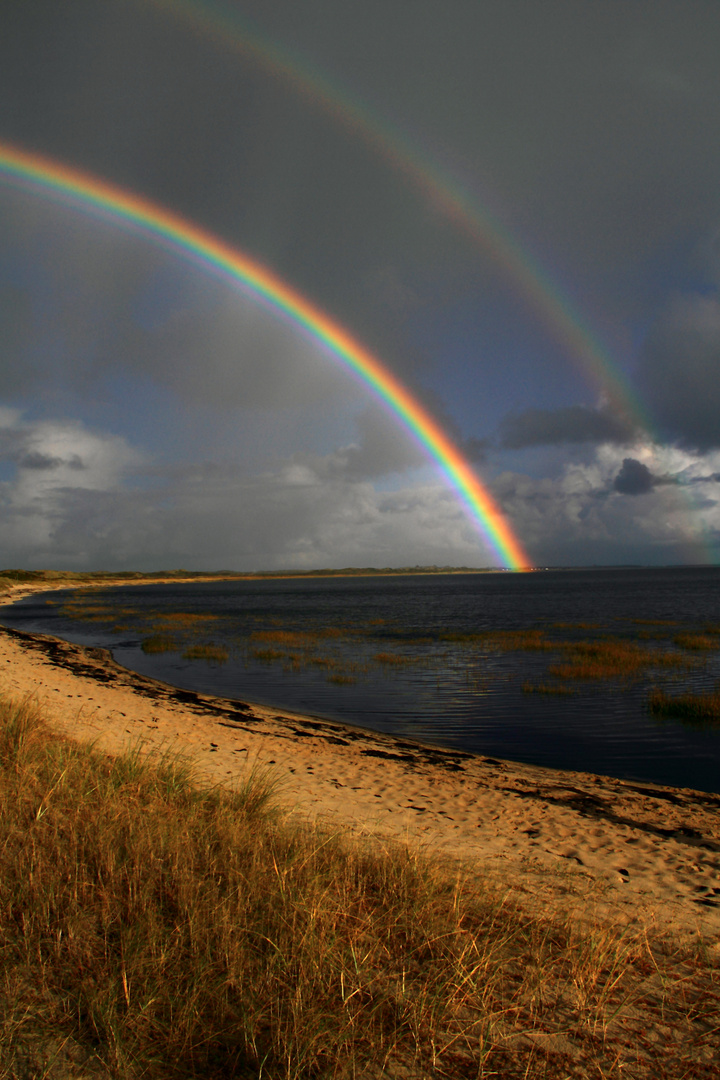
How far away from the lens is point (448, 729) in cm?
1872

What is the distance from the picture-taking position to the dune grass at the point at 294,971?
3625 millimetres

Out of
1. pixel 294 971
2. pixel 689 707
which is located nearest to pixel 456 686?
pixel 689 707

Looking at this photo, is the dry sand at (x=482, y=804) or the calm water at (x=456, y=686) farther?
the calm water at (x=456, y=686)

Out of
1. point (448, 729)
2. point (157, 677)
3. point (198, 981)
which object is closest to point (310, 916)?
point (198, 981)

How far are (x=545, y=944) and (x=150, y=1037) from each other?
3.17 meters

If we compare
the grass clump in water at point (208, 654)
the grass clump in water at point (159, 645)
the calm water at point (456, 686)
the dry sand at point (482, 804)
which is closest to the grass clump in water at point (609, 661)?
A: the calm water at point (456, 686)

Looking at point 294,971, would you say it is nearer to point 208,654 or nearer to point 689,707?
point 689,707

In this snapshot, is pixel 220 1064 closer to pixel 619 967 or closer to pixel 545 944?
pixel 545 944

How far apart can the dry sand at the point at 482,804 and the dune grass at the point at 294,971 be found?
1265 mm

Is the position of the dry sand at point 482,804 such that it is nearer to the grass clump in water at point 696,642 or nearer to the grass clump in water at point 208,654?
the grass clump in water at point 208,654

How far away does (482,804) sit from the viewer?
11.4 m

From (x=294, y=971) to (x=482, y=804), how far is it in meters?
7.97

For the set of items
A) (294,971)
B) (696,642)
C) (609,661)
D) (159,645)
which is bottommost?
(159,645)

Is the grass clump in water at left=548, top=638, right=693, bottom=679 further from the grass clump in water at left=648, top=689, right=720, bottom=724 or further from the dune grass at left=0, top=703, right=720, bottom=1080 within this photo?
the dune grass at left=0, top=703, right=720, bottom=1080
